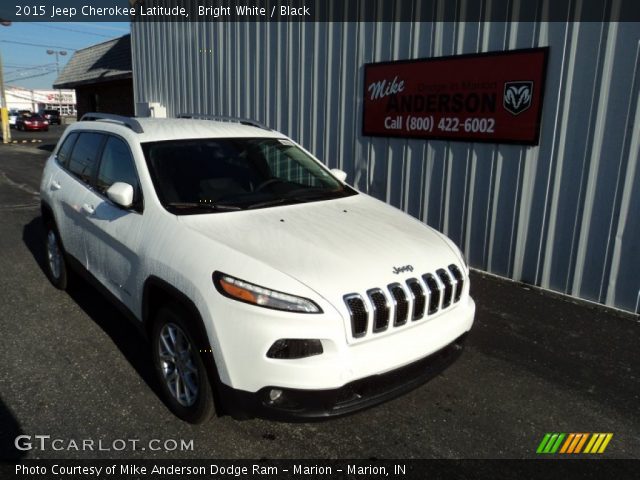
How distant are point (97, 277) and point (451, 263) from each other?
8.76 feet

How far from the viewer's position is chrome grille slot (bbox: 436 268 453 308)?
2.98 meters

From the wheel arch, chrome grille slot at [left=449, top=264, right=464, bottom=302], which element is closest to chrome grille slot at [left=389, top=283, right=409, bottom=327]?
chrome grille slot at [left=449, top=264, right=464, bottom=302]

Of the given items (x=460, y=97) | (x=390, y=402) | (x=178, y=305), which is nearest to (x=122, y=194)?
(x=178, y=305)

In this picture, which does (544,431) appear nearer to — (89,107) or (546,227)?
(546,227)

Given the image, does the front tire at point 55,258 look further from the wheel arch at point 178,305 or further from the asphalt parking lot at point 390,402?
the wheel arch at point 178,305

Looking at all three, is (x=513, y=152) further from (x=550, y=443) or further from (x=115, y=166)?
(x=115, y=166)

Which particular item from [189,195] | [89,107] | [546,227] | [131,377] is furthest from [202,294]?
[89,107]

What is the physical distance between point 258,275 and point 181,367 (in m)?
0.84

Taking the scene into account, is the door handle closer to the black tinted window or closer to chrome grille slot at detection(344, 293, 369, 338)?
the black tinted window

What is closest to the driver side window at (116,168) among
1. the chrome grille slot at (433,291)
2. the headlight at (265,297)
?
the headlight at (265,297)

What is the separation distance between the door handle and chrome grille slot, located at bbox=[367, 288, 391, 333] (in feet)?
7.94

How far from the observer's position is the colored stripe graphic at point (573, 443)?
2.93 m

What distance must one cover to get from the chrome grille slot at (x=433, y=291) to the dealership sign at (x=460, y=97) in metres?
3.26

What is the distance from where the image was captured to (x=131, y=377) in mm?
3564
